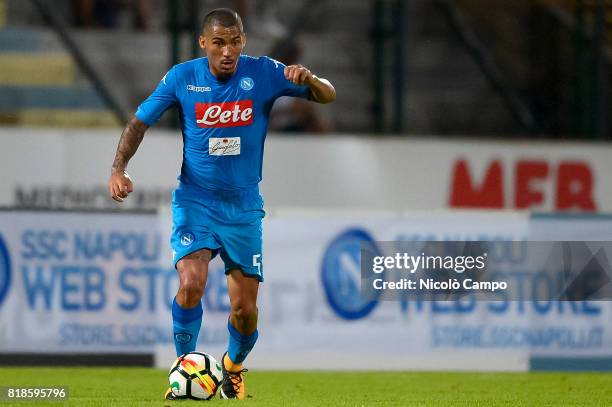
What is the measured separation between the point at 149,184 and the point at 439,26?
4.01m

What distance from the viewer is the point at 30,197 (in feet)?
43.0

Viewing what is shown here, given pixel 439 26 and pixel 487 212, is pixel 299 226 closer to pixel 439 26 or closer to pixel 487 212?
pixel 487 212

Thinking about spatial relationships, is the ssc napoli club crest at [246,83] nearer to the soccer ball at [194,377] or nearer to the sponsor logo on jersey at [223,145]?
the sponsor logo on jersey at [223,145]

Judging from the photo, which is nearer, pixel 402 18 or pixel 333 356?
pixel 333 356

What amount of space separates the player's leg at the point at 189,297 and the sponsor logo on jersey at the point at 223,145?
518mm

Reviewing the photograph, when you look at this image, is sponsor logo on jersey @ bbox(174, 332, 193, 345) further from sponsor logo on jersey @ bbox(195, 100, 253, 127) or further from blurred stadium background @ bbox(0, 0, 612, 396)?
blurred stadium background @ bbox(0, 0, 612, 396)

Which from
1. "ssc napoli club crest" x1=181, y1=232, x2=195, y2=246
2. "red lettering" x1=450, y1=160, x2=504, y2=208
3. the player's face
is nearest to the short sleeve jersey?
the player's face

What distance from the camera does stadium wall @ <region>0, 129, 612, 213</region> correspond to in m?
13.5

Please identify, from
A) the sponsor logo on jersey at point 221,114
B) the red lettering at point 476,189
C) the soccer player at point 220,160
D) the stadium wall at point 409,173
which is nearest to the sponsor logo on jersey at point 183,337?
the soccer player at point 220,160

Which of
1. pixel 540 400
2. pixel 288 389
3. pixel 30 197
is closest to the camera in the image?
pixel 540 400

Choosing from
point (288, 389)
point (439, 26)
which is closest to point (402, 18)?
point (439, 26)

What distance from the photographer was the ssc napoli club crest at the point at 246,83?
23.8 feet

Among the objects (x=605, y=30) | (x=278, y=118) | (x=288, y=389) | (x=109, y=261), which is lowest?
(x=288, y=389)

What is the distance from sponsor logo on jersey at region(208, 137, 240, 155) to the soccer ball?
1.05 metres
